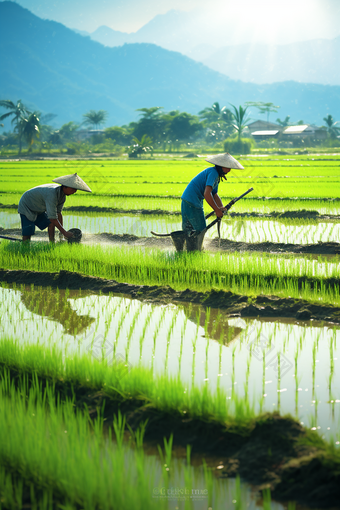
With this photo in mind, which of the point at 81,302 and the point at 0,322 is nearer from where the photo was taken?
the point at 0,322

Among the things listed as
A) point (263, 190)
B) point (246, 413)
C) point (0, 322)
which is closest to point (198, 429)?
point (246, 413)

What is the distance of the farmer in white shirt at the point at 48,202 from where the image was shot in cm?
487

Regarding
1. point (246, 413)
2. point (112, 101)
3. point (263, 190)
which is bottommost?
point (246, 413)

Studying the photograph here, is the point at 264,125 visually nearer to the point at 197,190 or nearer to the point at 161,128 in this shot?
the point at 161,128

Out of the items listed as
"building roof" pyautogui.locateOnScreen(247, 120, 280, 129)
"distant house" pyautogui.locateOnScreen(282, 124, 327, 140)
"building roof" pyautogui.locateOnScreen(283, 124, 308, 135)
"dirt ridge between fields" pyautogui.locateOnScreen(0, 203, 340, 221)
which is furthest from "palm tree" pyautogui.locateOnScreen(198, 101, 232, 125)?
"dirt ridge between fields" pyautogui.locateOnScreen(0, 203, 340, 221)

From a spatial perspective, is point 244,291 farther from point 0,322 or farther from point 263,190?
point 263,190

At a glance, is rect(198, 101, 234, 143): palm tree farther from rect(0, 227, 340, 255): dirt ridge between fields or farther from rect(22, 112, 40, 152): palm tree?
rect(0, 227, 340, 255): dirt ridge between fields

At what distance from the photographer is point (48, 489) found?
1656 millimetres

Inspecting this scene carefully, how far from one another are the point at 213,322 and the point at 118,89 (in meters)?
186

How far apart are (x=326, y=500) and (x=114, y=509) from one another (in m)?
0.73

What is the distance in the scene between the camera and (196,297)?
13.1ft

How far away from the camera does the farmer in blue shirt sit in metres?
4.59

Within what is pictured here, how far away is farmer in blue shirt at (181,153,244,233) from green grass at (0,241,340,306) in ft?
1.21

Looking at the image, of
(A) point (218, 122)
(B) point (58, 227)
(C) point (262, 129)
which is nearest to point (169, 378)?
(B) point (58, 227)
